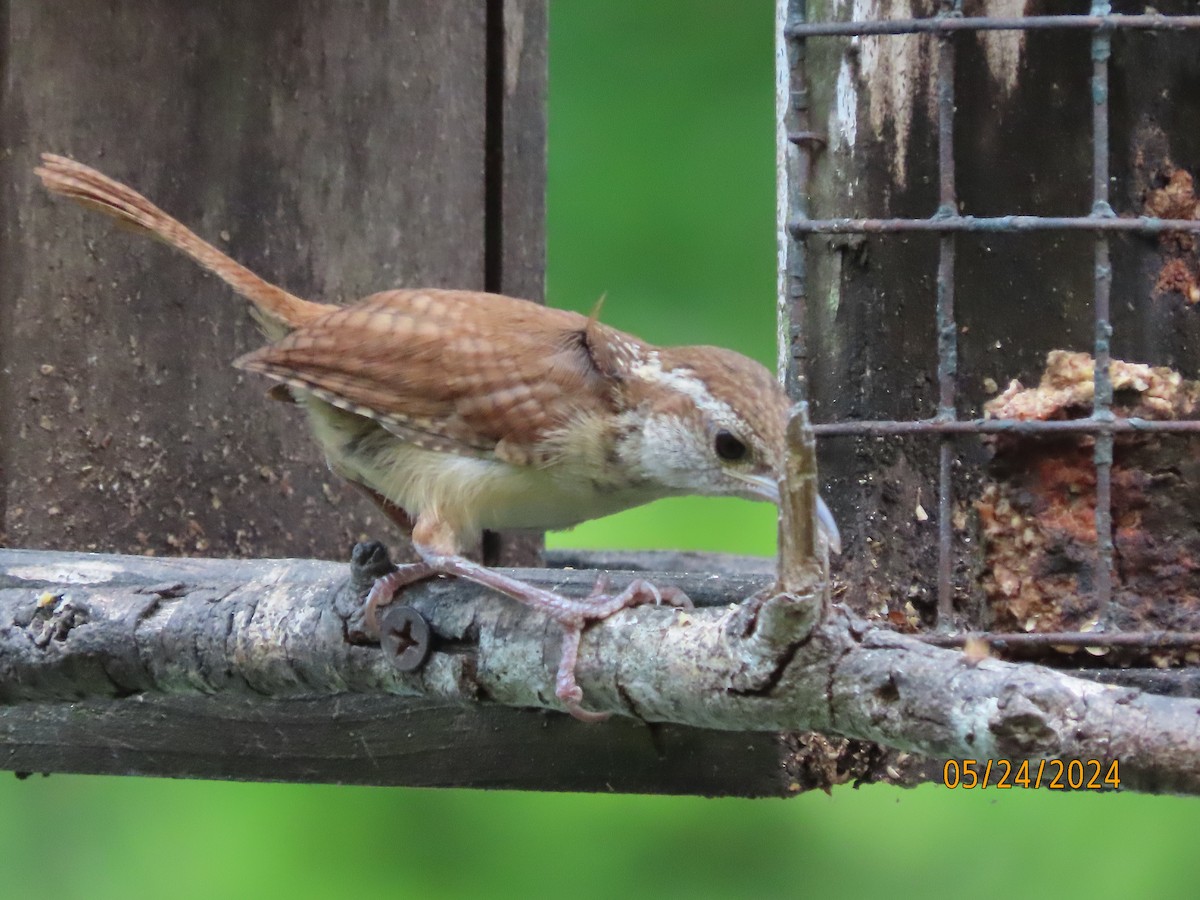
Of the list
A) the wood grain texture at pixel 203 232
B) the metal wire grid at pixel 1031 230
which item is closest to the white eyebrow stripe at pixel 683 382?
the metal wire grid at pixel 1031 230

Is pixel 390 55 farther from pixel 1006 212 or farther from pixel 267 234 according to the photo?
pixel 1006 212

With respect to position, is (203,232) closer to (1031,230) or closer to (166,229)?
(166,229)

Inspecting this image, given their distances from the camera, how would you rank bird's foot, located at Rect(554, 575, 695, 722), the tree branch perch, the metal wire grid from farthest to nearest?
the metal wire grid → bird's foot, located at Rect(554, 575, 695, 722) → the tree branch perch

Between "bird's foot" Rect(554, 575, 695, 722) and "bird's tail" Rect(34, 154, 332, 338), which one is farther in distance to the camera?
"bird's tail" Rect(34, 154, 332, 338)

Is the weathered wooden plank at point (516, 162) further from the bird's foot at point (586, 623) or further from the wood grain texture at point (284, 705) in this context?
the bird's foot at point (586, 623)

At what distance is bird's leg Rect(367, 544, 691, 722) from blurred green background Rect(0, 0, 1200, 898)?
1.28m

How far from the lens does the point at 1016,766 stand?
5.68ft

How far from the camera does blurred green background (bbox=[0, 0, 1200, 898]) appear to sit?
389 centimetres

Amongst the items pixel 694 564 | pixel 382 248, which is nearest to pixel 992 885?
pixel 694 564

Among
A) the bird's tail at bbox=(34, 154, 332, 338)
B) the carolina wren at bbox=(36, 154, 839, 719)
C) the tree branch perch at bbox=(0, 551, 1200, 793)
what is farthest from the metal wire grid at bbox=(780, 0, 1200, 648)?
the bird's tail at bbox=(34, 154, 332, 338)

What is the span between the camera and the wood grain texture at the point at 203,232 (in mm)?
3418

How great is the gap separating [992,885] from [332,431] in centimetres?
198

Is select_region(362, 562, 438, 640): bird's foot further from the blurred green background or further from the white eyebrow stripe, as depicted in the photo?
the blurred green background

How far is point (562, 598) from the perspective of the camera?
2410 mm
